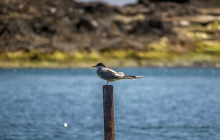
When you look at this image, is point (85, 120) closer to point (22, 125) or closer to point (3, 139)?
point (22, 125)

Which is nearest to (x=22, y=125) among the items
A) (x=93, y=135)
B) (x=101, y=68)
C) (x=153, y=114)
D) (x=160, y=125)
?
(x=93, y=135)

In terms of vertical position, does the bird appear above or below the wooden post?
above

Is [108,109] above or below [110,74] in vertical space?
below

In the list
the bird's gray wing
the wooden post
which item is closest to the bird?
the bird's gray wing

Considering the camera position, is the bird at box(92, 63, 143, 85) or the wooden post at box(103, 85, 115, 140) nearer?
Answer: the wooden post at box(103, 85, 115, 140)

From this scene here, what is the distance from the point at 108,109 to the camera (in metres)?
17.0

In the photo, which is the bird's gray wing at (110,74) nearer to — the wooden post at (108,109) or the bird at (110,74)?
the bird at (110,74)

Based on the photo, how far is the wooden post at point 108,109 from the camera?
54.7 feet

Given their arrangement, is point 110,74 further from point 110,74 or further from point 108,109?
point 108,109

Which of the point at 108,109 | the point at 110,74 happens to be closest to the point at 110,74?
the point at 110,74

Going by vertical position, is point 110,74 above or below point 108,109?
above

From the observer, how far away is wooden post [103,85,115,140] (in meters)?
16.7

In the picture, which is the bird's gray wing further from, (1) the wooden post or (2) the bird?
(1) the wooden post

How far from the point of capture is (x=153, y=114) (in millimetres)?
47125
